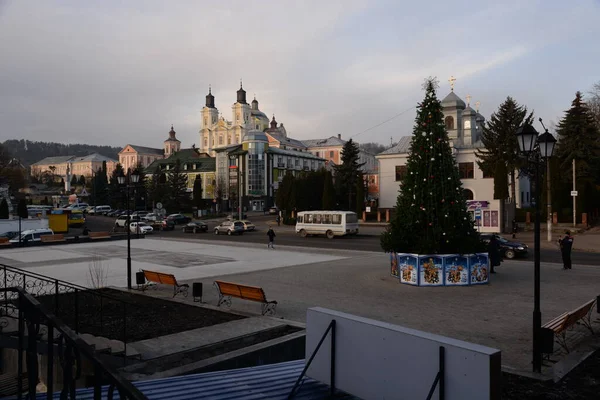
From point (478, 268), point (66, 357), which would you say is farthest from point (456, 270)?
point (66, 357)

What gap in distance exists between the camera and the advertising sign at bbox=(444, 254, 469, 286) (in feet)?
56.4

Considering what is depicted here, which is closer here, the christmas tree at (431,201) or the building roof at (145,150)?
the christmas tree at (431,201)

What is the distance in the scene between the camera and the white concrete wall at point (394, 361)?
463 centimetres

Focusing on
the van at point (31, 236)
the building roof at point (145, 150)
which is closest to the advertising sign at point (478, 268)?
the van at point (31, 236)

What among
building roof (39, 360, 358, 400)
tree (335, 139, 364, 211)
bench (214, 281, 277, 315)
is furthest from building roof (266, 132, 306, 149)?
building roof (39, 360, 358, 400)

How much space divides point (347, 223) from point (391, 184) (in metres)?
19.3

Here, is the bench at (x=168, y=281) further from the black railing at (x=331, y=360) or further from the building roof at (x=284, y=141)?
the building roof at (x=284, y=141)

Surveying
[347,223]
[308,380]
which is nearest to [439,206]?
[308,380]

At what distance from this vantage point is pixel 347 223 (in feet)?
133

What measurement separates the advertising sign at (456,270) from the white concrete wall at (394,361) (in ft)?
39.4

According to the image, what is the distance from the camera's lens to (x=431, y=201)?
57.9 ft

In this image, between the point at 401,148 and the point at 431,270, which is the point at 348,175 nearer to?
the point at 401,148

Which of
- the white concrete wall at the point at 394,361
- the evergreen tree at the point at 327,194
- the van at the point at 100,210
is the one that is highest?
the evergreen tree at the point at 327,194

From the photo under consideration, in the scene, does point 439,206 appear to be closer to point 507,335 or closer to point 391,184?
point 507,335
